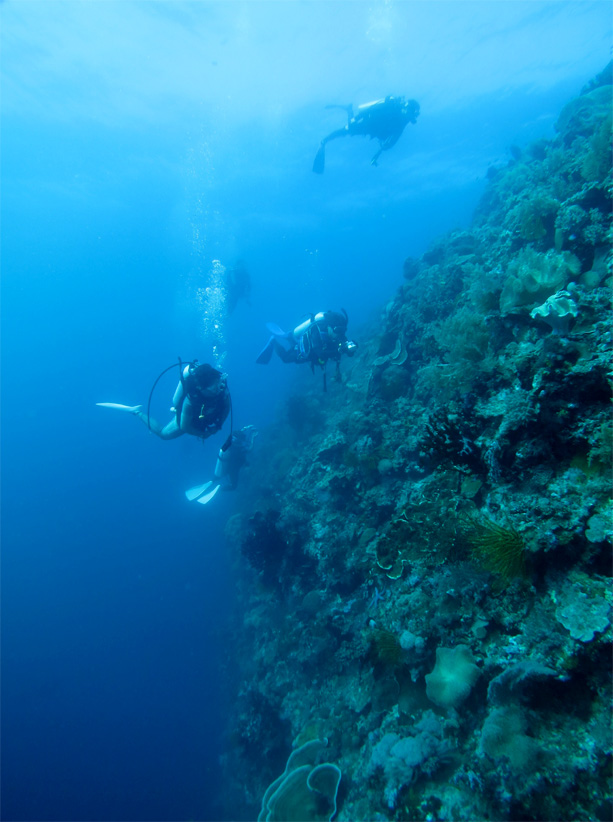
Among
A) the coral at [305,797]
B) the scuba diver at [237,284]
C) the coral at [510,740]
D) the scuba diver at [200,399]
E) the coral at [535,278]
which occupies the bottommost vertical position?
the coral at [305,797]

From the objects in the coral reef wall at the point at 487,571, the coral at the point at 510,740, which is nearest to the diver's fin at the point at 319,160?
the coral reef wall at the point at 487,571

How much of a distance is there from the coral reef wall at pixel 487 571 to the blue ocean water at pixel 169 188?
14.7 m

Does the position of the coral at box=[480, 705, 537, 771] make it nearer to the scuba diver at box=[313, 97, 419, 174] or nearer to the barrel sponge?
the barrel sponge

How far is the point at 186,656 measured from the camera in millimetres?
21453

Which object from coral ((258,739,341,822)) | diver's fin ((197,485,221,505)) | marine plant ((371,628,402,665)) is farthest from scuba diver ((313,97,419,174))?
coral ((258,739,341,822))

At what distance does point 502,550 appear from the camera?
2.72 meters

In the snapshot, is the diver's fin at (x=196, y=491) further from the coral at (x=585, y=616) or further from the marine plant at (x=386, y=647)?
Result: the coral at (x=585, y=616)

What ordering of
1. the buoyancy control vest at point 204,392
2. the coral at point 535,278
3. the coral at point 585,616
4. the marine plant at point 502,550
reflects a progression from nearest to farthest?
1. the coral at point 585,616
2. the marine plant at point 502,550
3. the coral at point 535,278
4. the buoyancy control vest at point 204,392

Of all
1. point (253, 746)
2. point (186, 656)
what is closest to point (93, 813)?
point (186, 656)

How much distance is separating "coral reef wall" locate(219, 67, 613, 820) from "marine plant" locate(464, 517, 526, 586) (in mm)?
14

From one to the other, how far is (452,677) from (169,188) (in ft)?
148

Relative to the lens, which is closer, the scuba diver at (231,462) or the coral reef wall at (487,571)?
the coral reef wall at (487,571)

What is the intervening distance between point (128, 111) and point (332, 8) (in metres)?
15.4

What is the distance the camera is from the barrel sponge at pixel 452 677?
114 inches
